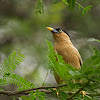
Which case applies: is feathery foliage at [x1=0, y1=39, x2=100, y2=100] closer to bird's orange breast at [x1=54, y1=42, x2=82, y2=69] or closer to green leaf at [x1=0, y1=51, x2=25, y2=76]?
green leaf at [x1=0, y1=51, x2=25, y2=76]

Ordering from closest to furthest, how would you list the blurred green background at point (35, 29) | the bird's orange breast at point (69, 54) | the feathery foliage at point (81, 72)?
the feathery foliage at point (81, 72), the bird's orange breast at point (69, 54), the blurred green background at point (35, 29)

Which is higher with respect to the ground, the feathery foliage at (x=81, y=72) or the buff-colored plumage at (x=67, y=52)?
the buff-colored plumage at (x=67, y=52)

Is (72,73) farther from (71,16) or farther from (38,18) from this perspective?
(71,16)

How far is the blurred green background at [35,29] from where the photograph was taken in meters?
6.05

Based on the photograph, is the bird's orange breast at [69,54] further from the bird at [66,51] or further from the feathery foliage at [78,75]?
the feathery foliage at [78,75]

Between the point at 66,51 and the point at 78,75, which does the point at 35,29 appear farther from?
the point at 78,75

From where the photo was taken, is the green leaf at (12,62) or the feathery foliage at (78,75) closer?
the feathery foliage at (78,75)

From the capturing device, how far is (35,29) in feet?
21.7

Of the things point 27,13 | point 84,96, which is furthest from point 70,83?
point 27,13

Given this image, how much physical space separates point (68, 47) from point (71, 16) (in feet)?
10.7

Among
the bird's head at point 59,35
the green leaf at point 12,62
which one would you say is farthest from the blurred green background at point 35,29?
the green leaf at point 12,62

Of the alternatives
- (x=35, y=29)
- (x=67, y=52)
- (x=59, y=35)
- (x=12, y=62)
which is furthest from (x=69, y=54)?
(x=35, y=29)

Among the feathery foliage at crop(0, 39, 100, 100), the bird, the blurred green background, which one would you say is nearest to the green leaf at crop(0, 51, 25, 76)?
the feathery foliage at crop(0, 39, 100, 100)

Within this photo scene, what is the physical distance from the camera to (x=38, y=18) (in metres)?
6.30
